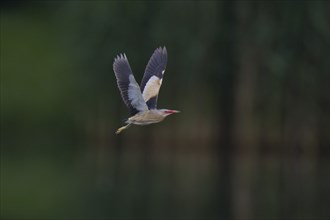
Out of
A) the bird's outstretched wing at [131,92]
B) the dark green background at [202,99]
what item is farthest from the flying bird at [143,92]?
the dark green background at [202,99]

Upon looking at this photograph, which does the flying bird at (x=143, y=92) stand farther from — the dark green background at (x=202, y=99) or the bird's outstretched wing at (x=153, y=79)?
the dark green background at (x=202, y=99)

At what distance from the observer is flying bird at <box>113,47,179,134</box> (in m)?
10.5

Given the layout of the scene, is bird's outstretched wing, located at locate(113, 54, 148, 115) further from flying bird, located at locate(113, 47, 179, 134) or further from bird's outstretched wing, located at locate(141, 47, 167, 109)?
bird's outstretched wing, located at locate(141, 47, 167, 109)

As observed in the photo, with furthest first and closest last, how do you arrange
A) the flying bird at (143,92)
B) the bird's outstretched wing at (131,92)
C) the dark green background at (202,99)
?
the dark green background at (202,99)
the bird's outstretched wing at (131,92)
the flying bird at (143,92)

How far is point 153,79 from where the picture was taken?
11.5 meters

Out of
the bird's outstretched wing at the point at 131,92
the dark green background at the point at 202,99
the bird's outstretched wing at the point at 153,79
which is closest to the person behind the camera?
the bird's outstretched wing at the point at 131,92

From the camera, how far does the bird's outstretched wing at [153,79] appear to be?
36.9 feet

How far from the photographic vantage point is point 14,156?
23297mm

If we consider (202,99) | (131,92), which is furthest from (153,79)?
(202,99)

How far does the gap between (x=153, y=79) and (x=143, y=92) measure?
23 centimetres

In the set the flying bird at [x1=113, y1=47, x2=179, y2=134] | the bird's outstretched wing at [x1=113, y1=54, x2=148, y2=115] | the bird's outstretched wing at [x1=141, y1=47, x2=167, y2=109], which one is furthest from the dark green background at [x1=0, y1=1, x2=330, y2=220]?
the bird's outstretched wing at [x1=113, y1=54, x2=148, y2=115]

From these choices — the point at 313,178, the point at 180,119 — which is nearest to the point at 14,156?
the point at 180,119

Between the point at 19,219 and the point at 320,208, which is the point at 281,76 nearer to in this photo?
the point at 320,208

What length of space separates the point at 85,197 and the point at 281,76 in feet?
21.2
